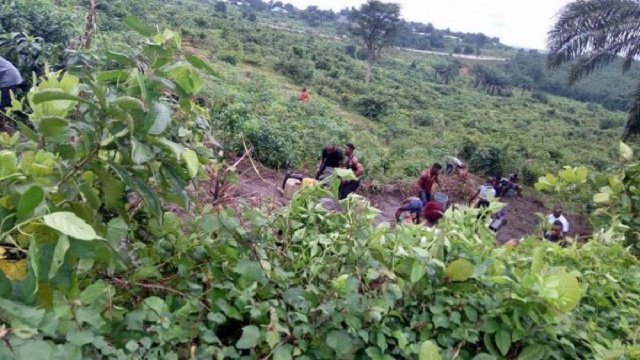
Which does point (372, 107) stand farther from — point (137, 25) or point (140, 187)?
point (140, 187)

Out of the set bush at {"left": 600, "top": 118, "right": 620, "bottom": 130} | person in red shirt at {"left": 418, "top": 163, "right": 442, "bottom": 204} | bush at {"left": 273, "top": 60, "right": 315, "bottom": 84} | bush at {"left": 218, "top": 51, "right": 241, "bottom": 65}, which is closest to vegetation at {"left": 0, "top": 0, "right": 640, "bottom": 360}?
person in red shirt at {"left": 418, "top": 163, "right": 442, "bottom": 204}

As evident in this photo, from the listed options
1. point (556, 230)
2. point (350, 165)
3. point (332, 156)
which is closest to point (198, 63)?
point (556, 230)

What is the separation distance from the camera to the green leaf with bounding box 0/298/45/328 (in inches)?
31.3

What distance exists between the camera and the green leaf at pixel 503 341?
3.95 feet

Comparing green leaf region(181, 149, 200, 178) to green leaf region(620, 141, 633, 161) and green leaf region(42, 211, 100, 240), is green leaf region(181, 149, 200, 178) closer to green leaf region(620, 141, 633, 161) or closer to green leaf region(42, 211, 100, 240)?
green leaf region(42, 211, 100, 240)

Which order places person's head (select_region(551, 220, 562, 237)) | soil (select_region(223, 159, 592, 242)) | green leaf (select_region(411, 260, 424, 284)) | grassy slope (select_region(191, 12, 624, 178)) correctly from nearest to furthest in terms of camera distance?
green leaf (select_region(411, 260, 424, 284)) → person's head (select_region(551, 220, 562, 237)) → soil (select_region(223, 159, 592, 242)) → grassy slope (select_region(191, 12, 624, 178))

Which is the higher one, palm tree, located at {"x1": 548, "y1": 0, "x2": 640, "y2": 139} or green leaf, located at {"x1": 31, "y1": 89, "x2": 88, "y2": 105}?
palm tree, located at {"x1": 548, "y1": 0, "x2": 640, "y2": 139}

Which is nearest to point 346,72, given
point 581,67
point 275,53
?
point 275,53

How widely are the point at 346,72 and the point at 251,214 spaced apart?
3054cm

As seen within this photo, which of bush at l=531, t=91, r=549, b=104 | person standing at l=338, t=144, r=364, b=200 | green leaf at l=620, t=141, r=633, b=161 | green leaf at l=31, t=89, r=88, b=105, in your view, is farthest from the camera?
bush at l=531, t=91, r=549, b=104

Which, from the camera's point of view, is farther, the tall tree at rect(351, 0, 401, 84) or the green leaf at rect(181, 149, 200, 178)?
the tall tree at rect(351, 0, 401, 84)

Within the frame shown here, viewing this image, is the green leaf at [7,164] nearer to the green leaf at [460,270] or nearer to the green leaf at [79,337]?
the green leaf at [79,337]

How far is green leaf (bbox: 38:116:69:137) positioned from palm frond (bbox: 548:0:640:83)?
1271cm

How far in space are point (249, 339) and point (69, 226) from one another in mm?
485
